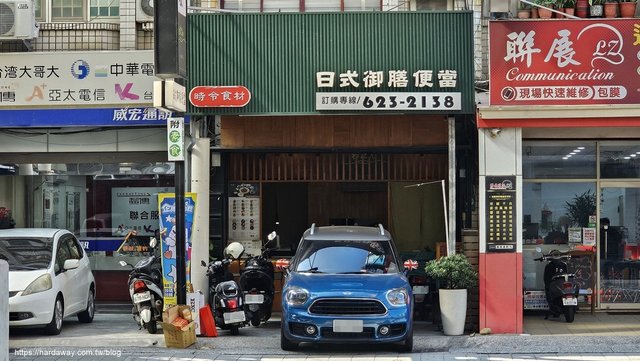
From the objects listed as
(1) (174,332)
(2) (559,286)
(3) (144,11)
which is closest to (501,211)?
(2) (559,286)

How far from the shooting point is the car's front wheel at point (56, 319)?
47.7 feet

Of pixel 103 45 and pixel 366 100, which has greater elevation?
pixel 103 45

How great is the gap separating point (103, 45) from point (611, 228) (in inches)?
387

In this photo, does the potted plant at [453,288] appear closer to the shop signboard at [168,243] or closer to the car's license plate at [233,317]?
the car's license plate at [233,317]

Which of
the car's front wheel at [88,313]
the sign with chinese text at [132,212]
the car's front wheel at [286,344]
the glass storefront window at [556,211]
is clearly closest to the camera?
the car's front wheel at [286,344]

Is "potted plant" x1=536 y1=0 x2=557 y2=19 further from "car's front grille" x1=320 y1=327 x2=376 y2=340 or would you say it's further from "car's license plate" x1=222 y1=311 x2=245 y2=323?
"car's license plate" x1=222 y1=311 x2=245 y2=323

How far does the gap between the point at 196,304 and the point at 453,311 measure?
12.6 ft

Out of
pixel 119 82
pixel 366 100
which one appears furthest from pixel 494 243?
pixel 119 82

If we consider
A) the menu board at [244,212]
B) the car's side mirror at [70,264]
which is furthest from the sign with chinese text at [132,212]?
the car's side mirror at [70,264]

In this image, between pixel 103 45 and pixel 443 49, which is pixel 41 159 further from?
pixel 443 49

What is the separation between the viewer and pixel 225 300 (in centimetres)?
1454

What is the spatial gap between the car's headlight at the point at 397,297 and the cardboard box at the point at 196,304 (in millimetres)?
3045

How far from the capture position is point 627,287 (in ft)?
54.8

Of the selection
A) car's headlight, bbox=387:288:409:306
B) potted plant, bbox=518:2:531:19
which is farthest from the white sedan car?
potted plant, bbox=518:2:531:19
